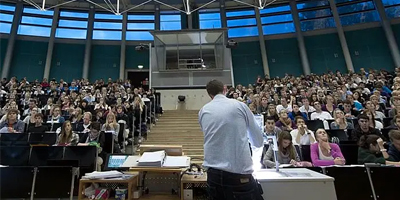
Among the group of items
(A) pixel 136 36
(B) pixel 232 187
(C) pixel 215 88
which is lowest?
(B) pixel 232 187

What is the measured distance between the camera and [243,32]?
45.0 feet

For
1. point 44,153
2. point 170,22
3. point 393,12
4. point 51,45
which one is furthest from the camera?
point 170,22

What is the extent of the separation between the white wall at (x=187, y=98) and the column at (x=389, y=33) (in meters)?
9.67

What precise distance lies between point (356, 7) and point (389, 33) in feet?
7.26

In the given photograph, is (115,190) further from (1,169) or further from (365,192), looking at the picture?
(365,192)

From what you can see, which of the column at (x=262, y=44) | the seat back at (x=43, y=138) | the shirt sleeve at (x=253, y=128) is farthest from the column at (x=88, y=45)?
the shirt sleeve at (x=253, y=128)

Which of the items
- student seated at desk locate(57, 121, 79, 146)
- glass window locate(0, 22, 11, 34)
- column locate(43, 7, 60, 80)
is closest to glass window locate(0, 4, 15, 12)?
glass window locate(0, 22, 11, 34)

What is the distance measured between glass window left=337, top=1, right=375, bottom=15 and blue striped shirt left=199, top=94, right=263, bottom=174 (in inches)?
572

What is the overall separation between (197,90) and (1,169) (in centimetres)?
845

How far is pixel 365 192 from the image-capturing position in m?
2.38

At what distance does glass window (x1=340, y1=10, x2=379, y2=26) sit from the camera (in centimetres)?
1227

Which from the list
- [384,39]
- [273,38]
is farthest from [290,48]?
[384,39]

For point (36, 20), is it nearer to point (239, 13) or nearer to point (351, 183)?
point (239, 13)

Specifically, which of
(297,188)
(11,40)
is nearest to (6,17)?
(11,40)
